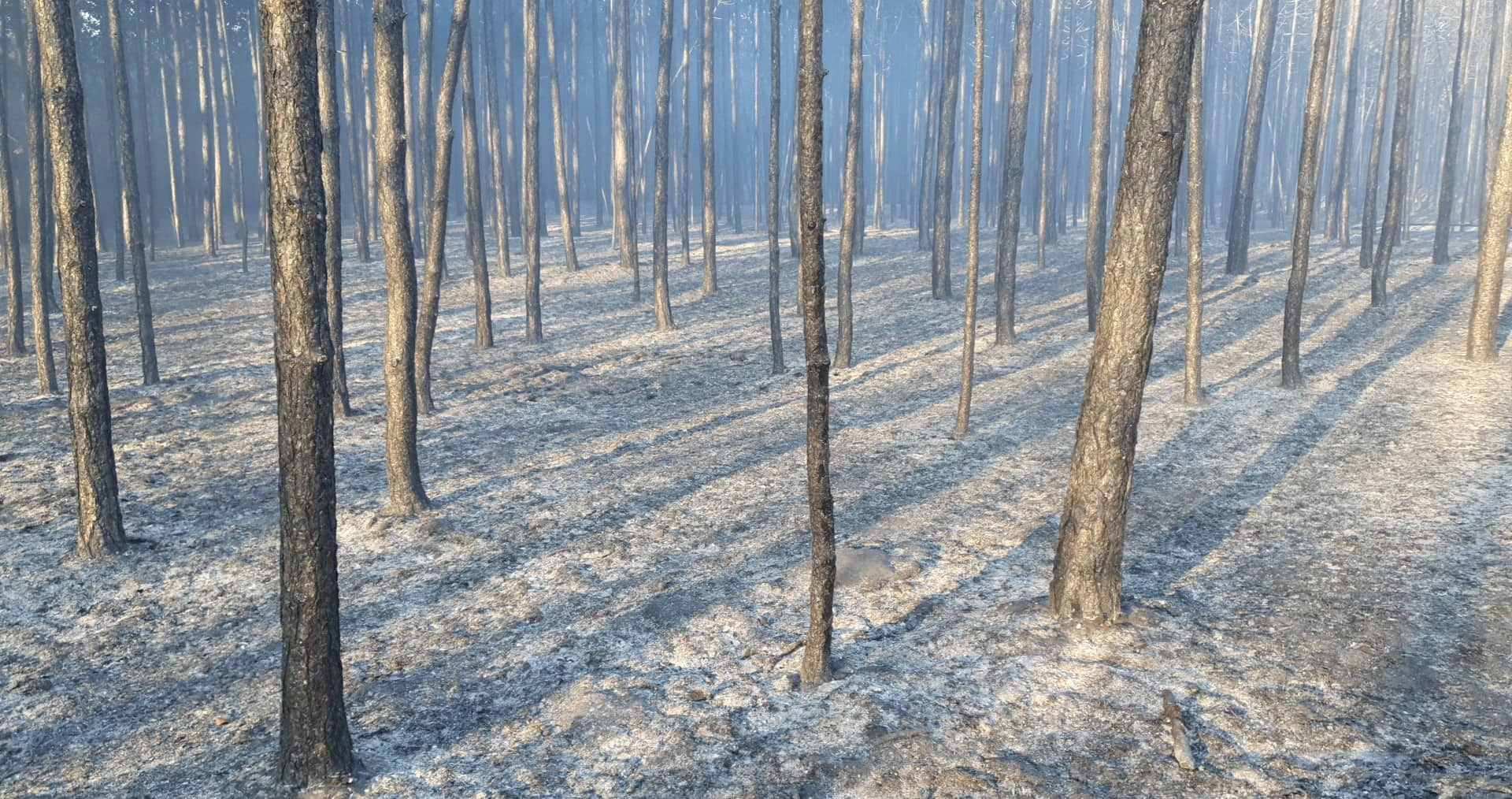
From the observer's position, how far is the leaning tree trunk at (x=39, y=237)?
40.8 ft

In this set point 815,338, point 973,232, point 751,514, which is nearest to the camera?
point 815,338

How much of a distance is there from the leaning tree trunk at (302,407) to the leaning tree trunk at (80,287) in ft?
14.2

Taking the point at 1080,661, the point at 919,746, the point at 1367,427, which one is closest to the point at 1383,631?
the point at 1080,661

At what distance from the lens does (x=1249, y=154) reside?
2220 centimetres

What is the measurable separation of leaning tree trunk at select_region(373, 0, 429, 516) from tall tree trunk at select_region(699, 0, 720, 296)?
1194 cm

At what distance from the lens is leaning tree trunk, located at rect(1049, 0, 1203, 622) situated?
19.6 ft

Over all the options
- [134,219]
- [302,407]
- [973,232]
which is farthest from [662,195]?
[302,407]

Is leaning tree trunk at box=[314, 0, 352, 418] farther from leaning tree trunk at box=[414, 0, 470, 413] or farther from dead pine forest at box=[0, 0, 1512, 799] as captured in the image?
leaning tree trunk at box=[414, 0, 470, 413]

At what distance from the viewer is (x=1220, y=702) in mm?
5477

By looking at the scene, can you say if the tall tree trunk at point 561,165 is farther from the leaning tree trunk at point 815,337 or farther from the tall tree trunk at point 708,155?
the leaning tree trunk at point 815,337

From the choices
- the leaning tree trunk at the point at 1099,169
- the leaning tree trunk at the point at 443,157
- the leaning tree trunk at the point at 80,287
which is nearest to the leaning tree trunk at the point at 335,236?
the leaning tree trunk at the point at 443,157

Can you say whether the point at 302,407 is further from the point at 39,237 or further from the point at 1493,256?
the point at 1493,256

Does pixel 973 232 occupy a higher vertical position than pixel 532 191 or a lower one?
lower

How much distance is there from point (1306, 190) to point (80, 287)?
1388 centimetres
